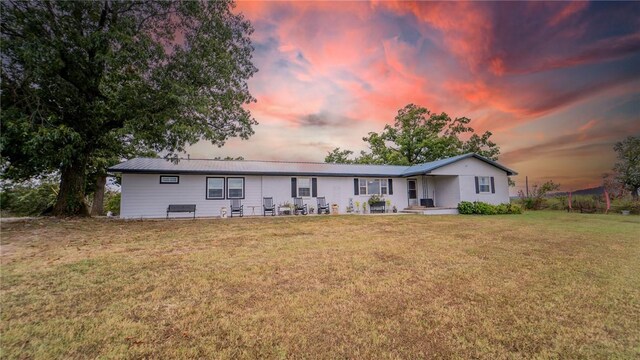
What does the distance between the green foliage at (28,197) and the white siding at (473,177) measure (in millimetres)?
30584

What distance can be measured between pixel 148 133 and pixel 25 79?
14.5ft

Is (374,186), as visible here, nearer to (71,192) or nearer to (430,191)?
(430,191)

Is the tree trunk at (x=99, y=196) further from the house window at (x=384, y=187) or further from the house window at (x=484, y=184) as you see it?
the house window at (x=484, y=184)

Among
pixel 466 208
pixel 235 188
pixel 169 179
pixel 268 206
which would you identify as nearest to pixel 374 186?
pixel 466 208

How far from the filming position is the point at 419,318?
330 cm

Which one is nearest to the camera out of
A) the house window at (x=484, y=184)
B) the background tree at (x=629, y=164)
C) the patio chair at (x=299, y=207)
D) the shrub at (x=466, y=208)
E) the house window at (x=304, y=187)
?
the patio chair at (x=299, y=207)

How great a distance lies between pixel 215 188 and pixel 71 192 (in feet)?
22.2

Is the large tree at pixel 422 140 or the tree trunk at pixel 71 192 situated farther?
the large tree at pixel 422 140

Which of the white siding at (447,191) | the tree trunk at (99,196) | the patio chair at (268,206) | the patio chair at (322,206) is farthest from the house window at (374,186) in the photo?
the tree trunk at (99,196)

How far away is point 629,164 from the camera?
87.4ft

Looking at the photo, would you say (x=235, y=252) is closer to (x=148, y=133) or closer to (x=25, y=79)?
(x=148, y=133)

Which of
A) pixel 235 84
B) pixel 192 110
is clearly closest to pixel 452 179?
pixel 235 84

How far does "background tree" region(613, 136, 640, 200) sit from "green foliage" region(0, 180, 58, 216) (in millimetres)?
51914

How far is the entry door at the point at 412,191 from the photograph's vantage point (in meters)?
21.8
